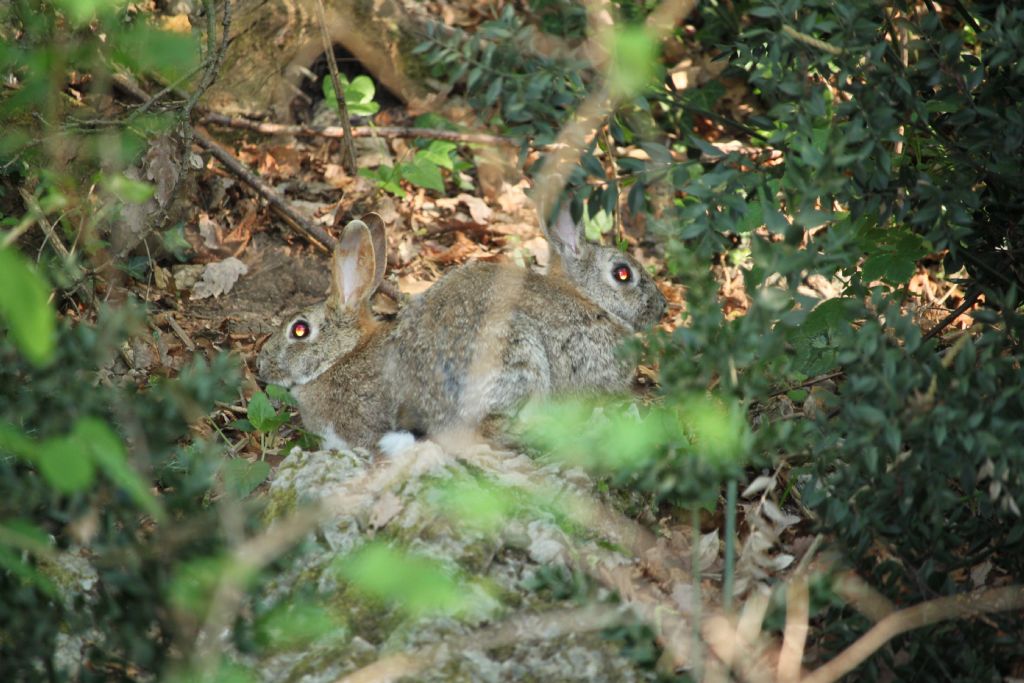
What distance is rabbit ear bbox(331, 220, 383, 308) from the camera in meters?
6.91

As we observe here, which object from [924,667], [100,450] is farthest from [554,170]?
[100,450]

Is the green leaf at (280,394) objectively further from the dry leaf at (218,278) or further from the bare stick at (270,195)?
the bare stick at (270,195)

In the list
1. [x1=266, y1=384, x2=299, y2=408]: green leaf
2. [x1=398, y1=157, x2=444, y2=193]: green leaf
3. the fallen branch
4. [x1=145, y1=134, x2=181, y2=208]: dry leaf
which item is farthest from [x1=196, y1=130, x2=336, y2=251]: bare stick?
[x1=266, y1=384, x2=299, y2=408]: green leaf

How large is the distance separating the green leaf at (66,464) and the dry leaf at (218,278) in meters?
5.19

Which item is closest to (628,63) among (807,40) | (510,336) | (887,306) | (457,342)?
(807,40)

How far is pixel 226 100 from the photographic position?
877 centimetres

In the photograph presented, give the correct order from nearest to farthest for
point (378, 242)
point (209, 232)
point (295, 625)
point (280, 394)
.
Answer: point (295, 625)
point (280, 394)
point (378, 242)
point (209, 232)

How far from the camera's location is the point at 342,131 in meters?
8.83

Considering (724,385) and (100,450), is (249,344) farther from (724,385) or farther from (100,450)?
(100,450)

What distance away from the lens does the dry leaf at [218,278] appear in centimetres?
790

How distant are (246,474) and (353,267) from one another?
163 centimetres

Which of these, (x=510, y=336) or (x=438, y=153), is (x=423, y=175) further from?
(x=510, y=336)

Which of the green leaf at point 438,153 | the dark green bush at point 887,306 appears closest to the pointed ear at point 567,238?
the dark green bush at point 887,306

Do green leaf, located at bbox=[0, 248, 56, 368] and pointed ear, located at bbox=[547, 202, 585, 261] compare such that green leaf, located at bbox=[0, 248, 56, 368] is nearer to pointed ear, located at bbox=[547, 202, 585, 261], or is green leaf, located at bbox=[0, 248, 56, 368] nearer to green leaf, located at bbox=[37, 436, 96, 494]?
green leaf, located at bbox=[37, 436, 96, 494]
